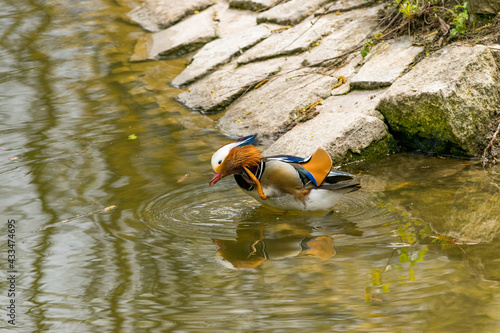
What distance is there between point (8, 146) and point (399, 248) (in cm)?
Result: 452

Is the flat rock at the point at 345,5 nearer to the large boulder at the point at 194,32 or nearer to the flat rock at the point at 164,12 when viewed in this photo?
the large boulder at the point at 194,32

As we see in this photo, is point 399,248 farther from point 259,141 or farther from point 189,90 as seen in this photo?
point 189,90

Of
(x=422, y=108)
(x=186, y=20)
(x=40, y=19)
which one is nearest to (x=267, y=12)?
(x=186, y=20)

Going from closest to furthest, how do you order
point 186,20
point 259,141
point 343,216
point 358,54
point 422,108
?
point 343,216 → point 422,108 → point 259,141 → point 358,54 → point 186,20

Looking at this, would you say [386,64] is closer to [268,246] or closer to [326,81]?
[326,81]

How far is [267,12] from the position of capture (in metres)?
8.95

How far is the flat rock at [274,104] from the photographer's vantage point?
667 centimetres

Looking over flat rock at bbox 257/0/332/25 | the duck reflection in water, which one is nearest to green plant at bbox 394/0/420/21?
flat rock at bbox 257/0/332/25

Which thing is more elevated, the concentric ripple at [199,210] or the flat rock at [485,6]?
the flat rock at [485,6]

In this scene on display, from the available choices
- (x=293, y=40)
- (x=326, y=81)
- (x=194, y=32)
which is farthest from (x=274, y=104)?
(x=194, y=32)

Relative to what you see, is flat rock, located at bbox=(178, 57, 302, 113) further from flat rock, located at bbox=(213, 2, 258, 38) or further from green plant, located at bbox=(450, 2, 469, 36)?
green plant, located at bbox=(450, 2, 469, 36)

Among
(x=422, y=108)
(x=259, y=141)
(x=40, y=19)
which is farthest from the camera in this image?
(x=40, y=19)

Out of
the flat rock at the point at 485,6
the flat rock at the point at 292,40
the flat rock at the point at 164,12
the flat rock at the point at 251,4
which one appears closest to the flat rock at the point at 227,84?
the flat rock at the point at 292,40

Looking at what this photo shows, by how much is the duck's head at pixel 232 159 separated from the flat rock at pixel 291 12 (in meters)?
4.29
